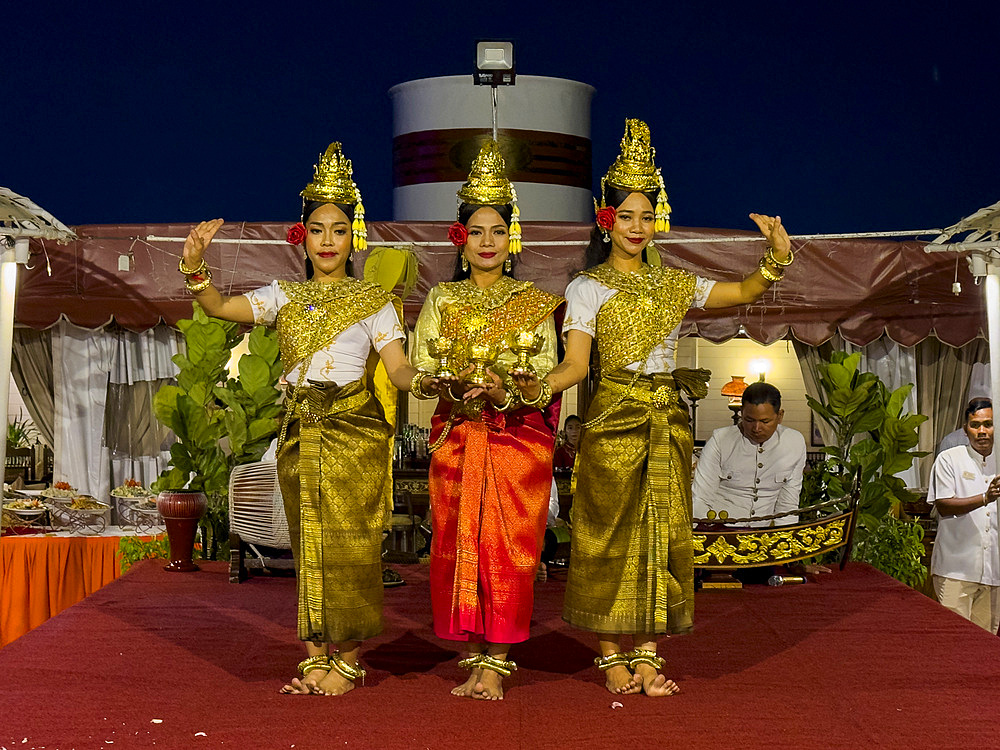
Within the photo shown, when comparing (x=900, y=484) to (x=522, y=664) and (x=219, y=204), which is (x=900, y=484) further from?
(x=219, y=204)

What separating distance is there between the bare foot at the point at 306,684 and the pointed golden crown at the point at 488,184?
5.37 ft

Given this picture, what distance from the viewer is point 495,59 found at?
6512 mm

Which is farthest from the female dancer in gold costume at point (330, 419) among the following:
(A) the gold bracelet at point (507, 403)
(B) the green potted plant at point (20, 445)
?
(B) the green potted plant at point (20, 445)

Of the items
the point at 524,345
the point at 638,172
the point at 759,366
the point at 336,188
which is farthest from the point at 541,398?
the point at 759,366

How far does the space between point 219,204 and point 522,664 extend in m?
7.61

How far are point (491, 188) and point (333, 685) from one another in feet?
5.64

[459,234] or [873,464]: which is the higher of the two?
[459,234]

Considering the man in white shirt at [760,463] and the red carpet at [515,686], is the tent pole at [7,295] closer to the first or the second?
the red carpet at [515,686]

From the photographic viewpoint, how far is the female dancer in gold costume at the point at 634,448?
12.9 ft

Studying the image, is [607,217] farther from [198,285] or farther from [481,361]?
[198,285]

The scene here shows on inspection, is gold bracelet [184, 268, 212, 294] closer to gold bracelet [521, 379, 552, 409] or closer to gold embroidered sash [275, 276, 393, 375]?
gold embroidered sash [275, 276, 393, 375]

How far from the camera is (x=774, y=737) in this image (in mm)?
3434

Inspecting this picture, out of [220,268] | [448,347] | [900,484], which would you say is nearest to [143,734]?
[448,347]

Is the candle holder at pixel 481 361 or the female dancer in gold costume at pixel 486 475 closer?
the candle holder at pixel 481 361
